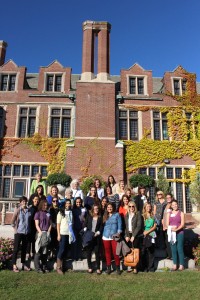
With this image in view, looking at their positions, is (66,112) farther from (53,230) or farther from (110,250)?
(110,250)

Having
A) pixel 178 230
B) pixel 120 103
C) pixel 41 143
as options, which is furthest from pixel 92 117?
pixel 178 230

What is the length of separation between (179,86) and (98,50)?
6485mm

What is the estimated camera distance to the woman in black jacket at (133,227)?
23.7 ft

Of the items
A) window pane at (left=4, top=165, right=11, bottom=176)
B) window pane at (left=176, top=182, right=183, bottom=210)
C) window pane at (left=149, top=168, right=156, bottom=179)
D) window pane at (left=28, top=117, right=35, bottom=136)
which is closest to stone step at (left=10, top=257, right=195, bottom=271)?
window pane at (left=176, top=182, right=183, bottom=210)

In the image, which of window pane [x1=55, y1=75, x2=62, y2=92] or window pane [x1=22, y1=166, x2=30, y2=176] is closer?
window pane [x1=22, y1=166, x2=30, y2=176]

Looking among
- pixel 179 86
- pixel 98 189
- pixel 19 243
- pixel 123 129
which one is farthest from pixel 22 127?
pixel 19 243

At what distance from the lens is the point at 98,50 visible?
2017 centimetres

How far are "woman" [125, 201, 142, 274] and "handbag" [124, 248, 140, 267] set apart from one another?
0.60ft

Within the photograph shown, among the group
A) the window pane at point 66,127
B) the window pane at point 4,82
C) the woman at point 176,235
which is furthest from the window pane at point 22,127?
the woman at point 176,235

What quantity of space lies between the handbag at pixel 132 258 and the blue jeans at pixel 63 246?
5.17 ft

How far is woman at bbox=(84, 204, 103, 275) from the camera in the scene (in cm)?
729

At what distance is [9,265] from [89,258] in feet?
7.27

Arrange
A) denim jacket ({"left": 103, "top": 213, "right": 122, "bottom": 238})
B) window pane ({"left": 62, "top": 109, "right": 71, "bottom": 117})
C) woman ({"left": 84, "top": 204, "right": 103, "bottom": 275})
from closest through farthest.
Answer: denim jacket ({"left": 103, "top": 213, "right": 122, "bottom": 238})
woman ({"left": 84, "top": 204, "right": 103, "bottom": 275})
window pane ({"left": 62, "top": 109, "right": 71, "bottom": 117})

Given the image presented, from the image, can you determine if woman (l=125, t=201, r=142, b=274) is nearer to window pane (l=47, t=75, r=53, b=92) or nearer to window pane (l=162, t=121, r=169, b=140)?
window pane (l=162, t=121, r=169, b=140)
